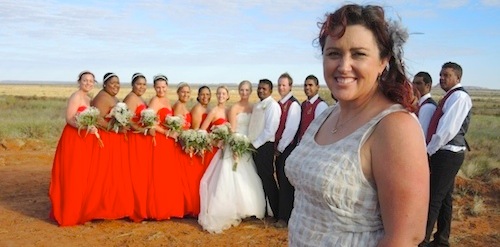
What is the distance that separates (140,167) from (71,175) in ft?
3.36

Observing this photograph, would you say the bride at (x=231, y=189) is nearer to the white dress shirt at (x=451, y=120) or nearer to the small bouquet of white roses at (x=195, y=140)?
the small bouquet of white roses at (x=195, y=140)

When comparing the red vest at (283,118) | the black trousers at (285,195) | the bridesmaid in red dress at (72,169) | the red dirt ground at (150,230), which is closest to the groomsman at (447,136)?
the red dirt ground at (150,230)

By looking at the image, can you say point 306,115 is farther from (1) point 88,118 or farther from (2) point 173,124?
(1) point 88,118

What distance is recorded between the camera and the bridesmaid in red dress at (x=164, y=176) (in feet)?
26.6

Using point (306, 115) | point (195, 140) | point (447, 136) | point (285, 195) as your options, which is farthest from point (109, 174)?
point (447, 136)

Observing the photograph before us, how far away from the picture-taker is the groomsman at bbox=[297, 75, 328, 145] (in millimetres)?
7836

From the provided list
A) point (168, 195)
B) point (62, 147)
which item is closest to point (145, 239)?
point (168, 195)

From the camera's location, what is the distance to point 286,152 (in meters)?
7.98

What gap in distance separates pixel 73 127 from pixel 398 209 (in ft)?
22.6

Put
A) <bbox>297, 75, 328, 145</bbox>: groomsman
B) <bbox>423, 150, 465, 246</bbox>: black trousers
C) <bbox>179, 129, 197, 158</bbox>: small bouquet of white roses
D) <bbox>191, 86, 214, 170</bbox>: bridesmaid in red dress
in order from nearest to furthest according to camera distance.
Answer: <bbox>423, 150, 465, 246</bbox>: black trousers → <bbox>297, 75, 328, 145</bbox>: groomsman → <bbox>179, 129, 197, 158</bbox>: small bouquet of white roses → <bbox>191, 86, 214, 170</bbox>: bridesmaid in red dress

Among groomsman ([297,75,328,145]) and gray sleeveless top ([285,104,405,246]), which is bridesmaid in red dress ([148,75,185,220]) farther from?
gray sleeveless top ([285,104,405,246])

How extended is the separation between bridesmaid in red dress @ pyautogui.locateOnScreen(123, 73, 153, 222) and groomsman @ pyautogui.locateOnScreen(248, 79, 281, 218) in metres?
1.67

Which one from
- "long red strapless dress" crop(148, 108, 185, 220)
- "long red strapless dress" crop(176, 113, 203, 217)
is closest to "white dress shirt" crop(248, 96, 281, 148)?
"long red strapless dress" crop(176, 113, 203, 217)

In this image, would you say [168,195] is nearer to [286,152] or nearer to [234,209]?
[234,209]
